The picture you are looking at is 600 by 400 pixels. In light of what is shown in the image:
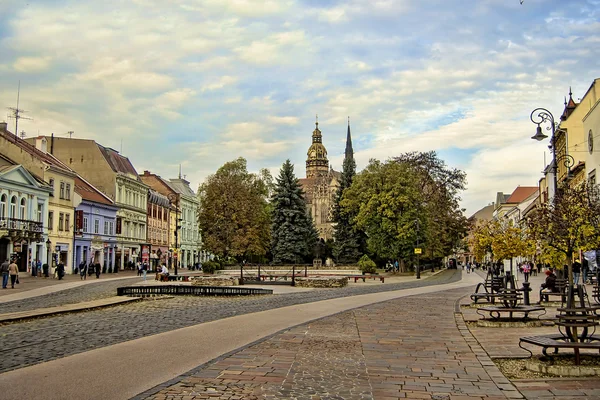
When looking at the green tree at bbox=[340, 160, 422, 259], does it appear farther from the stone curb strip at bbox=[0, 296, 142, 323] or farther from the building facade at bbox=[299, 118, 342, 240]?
the building facade at bbox=[299, 118, 342, 240]

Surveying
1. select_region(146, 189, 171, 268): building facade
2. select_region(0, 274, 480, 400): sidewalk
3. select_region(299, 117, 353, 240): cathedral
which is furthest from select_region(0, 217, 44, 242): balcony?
select_region(299, 117, 353, 240): cathedral

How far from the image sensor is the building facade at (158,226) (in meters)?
78.1

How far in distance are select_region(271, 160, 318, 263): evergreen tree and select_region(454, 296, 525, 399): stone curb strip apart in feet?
175

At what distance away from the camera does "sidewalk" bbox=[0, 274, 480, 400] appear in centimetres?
751

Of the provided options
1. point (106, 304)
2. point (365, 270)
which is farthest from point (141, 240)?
point (106, 304)

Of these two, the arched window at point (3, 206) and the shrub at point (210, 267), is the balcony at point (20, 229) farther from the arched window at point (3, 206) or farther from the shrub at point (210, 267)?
the shrub at point (210, 267)

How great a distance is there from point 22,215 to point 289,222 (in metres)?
29.7

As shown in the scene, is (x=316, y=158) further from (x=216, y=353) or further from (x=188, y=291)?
(x=216, y=353)

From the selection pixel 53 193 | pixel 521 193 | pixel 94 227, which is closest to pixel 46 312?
pixel 53 193

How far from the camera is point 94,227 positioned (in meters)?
60.5

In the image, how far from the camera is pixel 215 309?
18.7 metres

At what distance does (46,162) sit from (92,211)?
10.2 meters

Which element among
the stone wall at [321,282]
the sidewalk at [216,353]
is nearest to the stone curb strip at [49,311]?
the sidewalk at [216,353]

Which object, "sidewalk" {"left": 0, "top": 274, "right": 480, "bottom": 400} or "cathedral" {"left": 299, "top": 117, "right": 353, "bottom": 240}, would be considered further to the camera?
"cathedral" {"left": 299, "top": 117, "right": 353, "bottom": 240}
